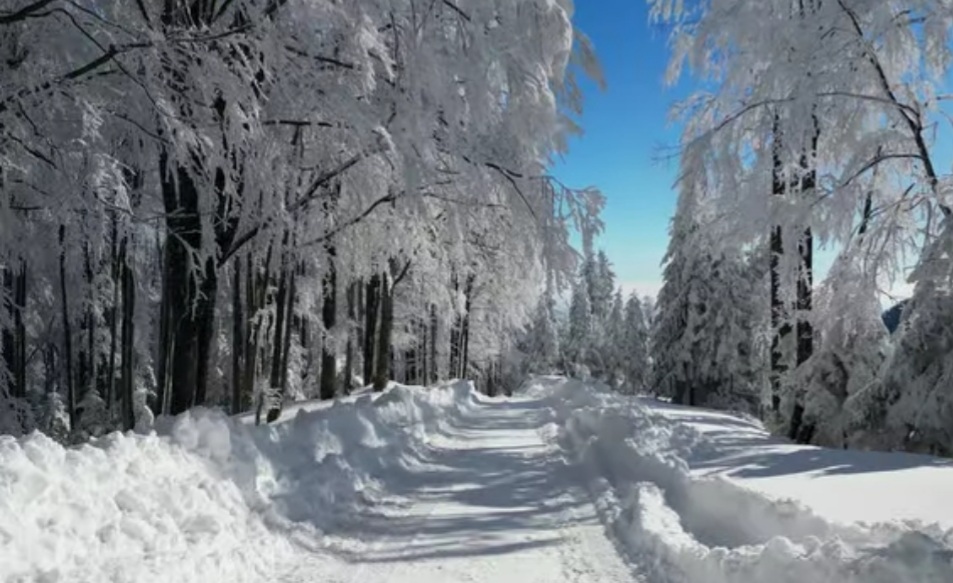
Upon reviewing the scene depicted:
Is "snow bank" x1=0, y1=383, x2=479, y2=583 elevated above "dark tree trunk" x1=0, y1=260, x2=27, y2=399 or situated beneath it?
situated beneath

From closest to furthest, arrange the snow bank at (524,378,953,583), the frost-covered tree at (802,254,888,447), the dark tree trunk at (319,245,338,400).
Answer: the snow bank at (524,378,953,583), the frost-covered tree at (802,254,888,447), the dark tree trunk at (319,245,338,400)

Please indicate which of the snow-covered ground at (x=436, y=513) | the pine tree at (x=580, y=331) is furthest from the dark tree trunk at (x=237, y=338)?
the pine tree at (x=580, y=331)

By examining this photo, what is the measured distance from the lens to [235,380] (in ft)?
70.0

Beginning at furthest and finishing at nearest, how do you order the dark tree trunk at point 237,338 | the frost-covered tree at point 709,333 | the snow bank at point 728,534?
the frost-covered tree at point 709,333
the dark tree trunk at point 237,338
the snow bank at point 728,534

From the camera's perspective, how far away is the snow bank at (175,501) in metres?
4.78

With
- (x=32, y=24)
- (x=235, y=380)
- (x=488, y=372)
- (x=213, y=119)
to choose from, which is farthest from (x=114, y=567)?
(x=488, y=372)

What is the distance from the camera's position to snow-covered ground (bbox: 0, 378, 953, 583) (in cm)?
486

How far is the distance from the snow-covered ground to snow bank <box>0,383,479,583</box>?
0.05 feet

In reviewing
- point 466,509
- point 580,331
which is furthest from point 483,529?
point 580,331

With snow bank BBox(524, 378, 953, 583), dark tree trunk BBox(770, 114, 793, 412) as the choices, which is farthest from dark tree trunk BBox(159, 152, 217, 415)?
dark tree trunk BBox(770, 114, 793, 412)

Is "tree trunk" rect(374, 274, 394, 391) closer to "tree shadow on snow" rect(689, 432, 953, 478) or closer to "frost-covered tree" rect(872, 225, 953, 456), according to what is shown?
"tree shadow on snow" rect(689, 432, 953, 478)

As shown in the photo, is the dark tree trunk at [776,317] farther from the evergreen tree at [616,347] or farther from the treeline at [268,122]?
the evergreen tree at [616,347]

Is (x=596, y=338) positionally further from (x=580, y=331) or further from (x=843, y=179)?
(x=843, y=179)

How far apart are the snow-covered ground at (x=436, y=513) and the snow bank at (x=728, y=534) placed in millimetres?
17
